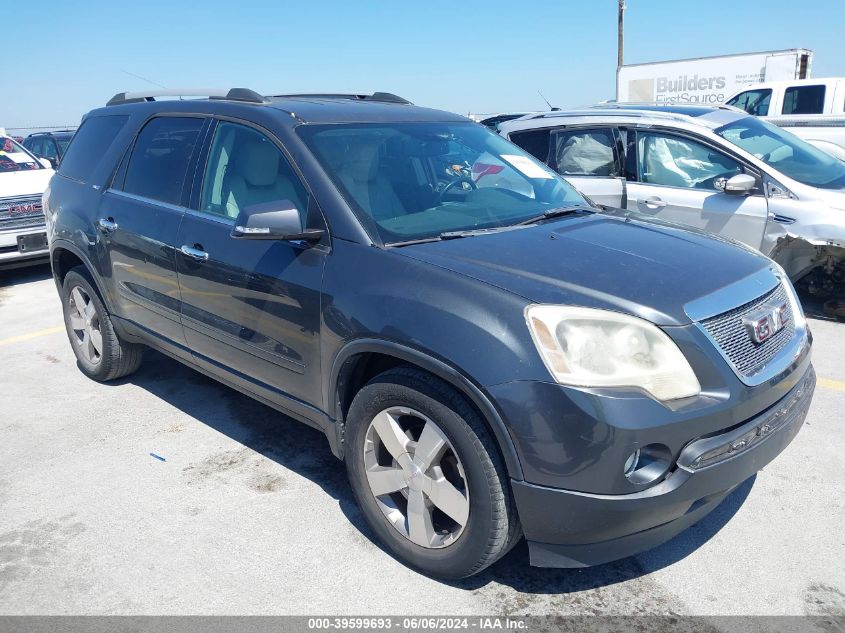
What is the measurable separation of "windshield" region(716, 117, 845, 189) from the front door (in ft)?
13.8

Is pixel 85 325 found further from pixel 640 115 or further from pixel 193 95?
pixel 640 115

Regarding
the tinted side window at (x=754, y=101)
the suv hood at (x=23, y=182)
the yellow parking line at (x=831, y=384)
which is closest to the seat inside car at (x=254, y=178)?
the yellow parking line at (x=831, y=384)

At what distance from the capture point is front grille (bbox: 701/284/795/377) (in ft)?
8.17

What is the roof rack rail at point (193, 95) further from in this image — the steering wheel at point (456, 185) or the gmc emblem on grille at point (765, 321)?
the gmc emblem on grille at point (765, 321)

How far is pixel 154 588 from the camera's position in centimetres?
282

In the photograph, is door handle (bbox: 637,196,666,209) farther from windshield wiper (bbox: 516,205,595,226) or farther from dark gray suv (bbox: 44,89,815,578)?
windshield wiper (bbox: 516,205,595,226)

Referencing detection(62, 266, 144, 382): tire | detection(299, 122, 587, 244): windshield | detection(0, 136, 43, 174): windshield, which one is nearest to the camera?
detection(299, 122, 587, 244): windshield

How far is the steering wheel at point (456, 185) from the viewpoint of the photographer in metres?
3.35

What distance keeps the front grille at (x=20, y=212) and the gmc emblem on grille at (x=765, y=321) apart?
26.1 feet

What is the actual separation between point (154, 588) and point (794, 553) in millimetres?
2552

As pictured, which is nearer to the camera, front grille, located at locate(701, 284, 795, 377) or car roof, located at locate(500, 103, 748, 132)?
front grille, located at locate(701, 284, 795, 377)

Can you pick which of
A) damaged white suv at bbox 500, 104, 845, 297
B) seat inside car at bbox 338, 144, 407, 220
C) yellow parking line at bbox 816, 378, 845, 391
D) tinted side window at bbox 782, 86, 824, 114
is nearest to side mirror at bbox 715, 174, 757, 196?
damaged white suv at bbox 500, 104, 845, 297

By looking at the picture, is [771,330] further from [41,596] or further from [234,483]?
[41,596]

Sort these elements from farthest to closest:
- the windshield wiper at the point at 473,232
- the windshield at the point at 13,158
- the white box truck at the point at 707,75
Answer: the white box truck at the point at 707,75
the windshield at the point at 13,158
the windshield wiper at the point at 473,232
